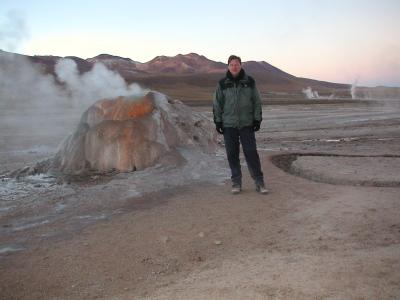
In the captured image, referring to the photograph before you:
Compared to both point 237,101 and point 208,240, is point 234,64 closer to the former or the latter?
point 237,101

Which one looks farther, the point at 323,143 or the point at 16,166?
the point at 323,143

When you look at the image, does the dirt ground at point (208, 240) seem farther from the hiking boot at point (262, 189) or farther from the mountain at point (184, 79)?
the mountain at point (184, 79)

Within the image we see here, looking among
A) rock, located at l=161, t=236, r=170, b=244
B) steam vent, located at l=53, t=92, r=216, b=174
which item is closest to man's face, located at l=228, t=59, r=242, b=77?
rock, located at l=161, t=236, r=170, b=244

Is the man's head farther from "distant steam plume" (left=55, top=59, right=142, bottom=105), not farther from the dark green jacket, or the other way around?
"distant steam plume" (left=55, top=59, right=142, bottom=105)

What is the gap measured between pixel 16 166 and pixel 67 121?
34.2ft

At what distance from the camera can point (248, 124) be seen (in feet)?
18.9

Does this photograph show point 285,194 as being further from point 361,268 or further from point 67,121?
point 67,121

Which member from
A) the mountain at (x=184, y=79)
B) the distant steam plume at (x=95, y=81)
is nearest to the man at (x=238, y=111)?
the distant steam plume at (x=95, y=81)

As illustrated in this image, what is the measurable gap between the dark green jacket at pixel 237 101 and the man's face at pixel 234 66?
5 centimetres

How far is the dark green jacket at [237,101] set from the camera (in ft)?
18.5

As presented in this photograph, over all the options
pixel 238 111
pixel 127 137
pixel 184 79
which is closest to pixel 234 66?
pixel 238 111

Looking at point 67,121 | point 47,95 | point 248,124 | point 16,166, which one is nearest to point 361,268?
point 248,124

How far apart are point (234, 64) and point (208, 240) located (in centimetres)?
205

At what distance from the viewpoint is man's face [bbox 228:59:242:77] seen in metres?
5.54
